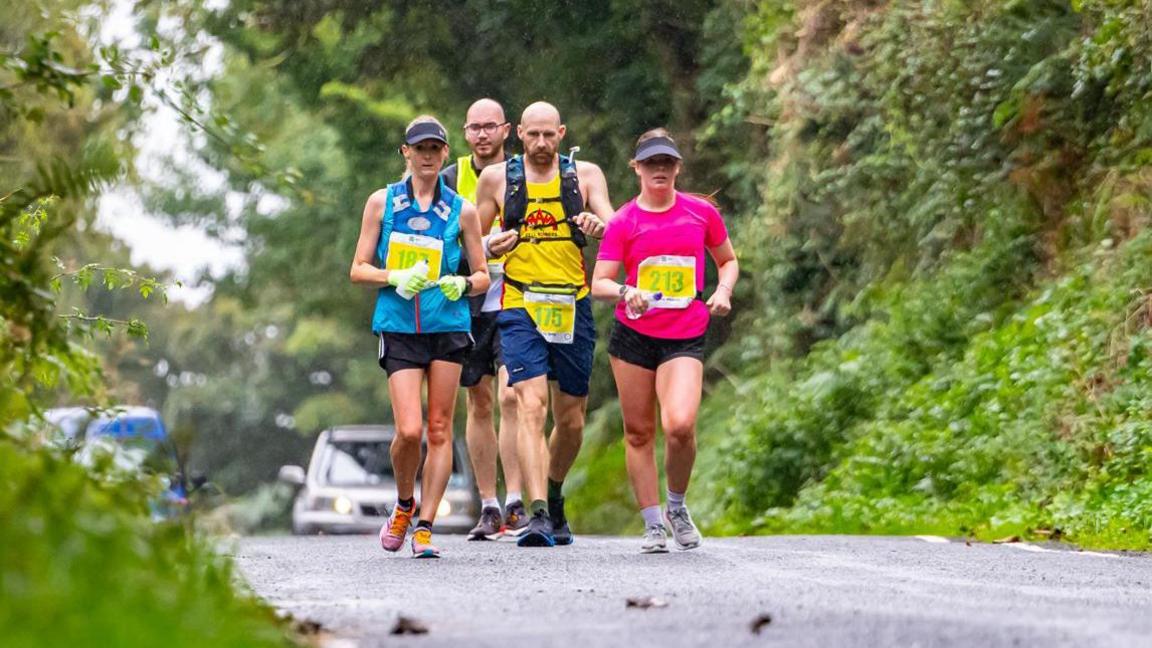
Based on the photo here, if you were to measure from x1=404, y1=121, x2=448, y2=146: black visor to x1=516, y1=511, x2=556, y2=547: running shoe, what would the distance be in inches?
90.0

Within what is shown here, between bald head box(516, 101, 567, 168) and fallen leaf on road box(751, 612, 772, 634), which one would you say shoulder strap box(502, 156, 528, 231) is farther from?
fallen leaf on road box(751, 612, 772, 634)

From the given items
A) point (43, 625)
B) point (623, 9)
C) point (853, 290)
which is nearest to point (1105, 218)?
point (853, 290)

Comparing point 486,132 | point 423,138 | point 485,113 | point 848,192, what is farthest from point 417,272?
point 848,192

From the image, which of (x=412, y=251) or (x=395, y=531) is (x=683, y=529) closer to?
(x=395, y=531)

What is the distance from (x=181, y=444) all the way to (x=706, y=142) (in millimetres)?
A: 18874

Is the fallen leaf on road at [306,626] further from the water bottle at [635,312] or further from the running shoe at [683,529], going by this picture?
the running shoe at [683,529]

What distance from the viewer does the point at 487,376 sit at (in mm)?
14406

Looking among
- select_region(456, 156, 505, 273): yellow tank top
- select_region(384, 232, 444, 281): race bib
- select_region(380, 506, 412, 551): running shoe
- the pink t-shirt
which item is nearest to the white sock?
the pink t-shirt

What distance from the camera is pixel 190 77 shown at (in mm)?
7336

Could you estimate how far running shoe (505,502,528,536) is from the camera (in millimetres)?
14039

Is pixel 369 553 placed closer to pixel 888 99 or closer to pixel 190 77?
pixel 190 77

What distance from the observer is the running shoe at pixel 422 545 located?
37.6 ft

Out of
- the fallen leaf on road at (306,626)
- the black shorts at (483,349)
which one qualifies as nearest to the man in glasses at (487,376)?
the black shorts at (483,349)

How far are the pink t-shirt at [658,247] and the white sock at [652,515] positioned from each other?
0.91m
